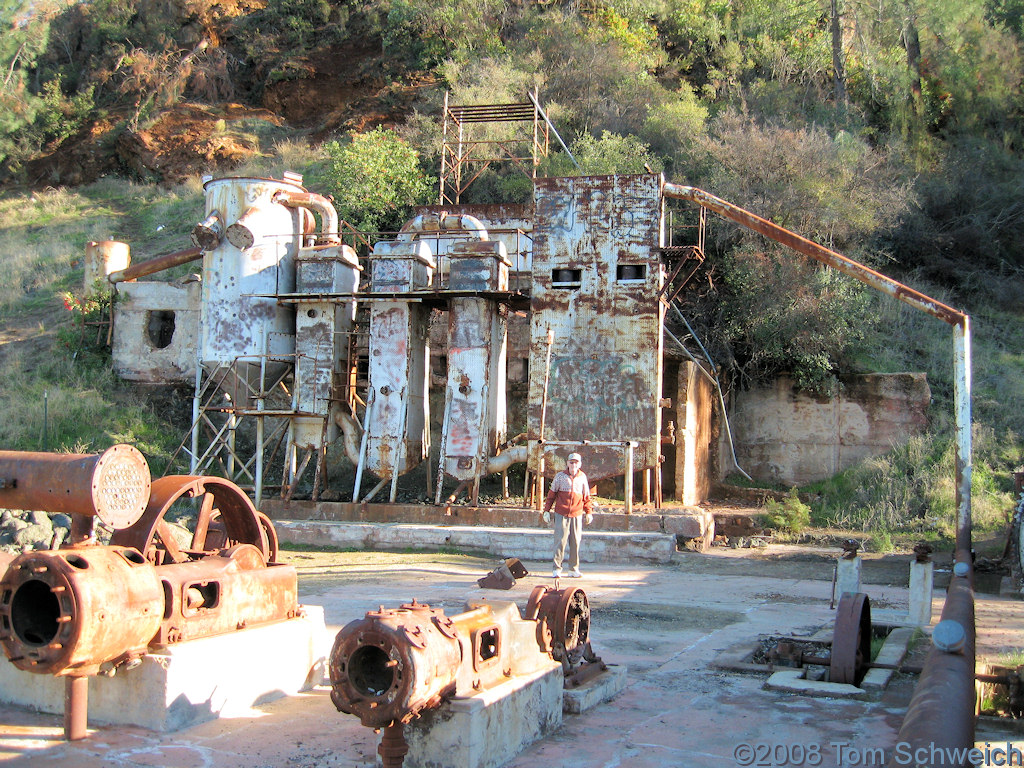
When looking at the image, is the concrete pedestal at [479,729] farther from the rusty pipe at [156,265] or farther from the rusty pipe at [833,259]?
the rusty pipe at [156,265]

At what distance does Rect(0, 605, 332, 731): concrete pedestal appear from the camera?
196 inches

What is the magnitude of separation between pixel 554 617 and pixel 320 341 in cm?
1188

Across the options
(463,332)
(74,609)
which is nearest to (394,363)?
(463,332)

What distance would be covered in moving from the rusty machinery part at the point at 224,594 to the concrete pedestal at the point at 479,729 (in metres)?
1.80

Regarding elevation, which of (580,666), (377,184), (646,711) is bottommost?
(646,711)

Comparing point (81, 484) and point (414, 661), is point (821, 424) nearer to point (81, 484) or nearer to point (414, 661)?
point (414, 661)

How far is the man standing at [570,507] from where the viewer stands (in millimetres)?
11523

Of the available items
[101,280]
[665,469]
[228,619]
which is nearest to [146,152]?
[101,280]

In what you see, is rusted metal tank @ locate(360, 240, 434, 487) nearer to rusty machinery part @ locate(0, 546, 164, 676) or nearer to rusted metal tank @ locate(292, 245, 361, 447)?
rusted metal tank @ locate(292, 245, 361, 447)

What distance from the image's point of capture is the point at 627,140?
80.5 feet

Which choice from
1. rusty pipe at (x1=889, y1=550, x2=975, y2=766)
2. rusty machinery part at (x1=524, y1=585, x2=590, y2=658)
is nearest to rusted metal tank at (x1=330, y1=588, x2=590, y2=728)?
rusty machinery part at (x1=524, y1=585, x2=590, y2=658)

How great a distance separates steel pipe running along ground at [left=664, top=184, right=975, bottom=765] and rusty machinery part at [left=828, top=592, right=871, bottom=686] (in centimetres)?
61

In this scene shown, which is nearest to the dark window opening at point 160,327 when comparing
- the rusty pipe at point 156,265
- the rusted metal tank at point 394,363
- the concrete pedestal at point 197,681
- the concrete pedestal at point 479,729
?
the rusty pipe at point 156,265

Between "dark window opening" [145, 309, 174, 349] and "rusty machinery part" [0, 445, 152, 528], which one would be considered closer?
"rusty machinery part" [0, 445, 152, 528]
